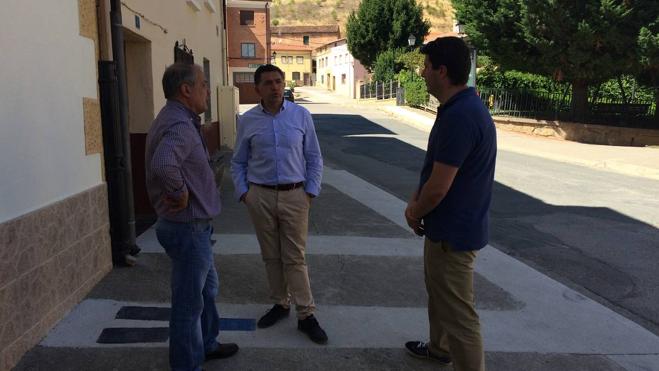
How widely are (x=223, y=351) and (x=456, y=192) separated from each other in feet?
5.51

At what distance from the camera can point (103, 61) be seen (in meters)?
4.40

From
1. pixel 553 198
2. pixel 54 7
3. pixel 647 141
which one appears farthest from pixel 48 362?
pixel 647 141

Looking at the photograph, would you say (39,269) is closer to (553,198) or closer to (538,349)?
(538,349)

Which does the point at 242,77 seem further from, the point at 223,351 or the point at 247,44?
the point at 223,351

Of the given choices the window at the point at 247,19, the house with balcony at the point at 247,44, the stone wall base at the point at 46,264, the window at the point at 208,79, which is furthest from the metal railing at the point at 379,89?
the stone wall base at the point at 46,264

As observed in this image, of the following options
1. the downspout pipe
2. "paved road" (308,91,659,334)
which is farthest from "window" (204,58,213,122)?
the downspout pipe

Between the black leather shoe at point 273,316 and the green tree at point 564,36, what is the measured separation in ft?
50.3

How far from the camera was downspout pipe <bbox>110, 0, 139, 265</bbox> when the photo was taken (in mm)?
4602

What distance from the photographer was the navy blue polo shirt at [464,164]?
2.59m

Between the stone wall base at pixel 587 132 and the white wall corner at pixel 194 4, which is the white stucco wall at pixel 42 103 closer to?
the white wall corner at pixel 194 4

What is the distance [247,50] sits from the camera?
47.0 m

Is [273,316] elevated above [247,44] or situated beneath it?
situated beneath

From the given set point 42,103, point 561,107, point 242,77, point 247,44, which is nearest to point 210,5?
point 42,103

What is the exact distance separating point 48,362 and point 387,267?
293 centimetres
